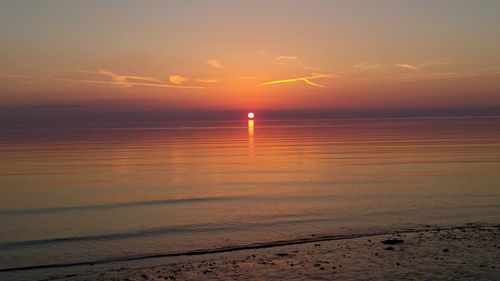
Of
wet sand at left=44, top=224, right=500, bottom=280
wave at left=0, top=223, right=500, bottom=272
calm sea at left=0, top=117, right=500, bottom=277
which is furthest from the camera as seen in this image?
calm sea at left=0, top=117, right=500, bottom=277

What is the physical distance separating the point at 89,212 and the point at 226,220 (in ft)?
23.2

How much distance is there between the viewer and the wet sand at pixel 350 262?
1155 centimetres

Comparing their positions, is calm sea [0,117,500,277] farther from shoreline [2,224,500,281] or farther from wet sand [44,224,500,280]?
wet sand [44,224,500,280]

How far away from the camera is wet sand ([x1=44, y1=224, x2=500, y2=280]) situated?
11.5 metres

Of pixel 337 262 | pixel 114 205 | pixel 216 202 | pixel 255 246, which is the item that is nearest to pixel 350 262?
pixel 337 262

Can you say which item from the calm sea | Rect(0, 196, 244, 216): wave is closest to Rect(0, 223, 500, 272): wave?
the calm sea

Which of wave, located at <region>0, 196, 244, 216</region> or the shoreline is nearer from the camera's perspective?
the shoreline

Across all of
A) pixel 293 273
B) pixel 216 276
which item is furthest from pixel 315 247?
pixel 216 276

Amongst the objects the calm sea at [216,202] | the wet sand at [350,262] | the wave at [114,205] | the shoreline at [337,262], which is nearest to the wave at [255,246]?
the shoreline at [337,262]

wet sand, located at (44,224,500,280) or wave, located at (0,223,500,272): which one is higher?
wet sand, located at (44,224,500,280)

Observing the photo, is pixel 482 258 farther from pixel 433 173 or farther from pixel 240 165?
pixel 240 165

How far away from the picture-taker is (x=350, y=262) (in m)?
12.6

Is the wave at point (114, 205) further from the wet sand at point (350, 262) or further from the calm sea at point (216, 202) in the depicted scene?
the wet sand at point (350, 262)

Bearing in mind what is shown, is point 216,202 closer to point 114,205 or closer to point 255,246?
point 114,205
